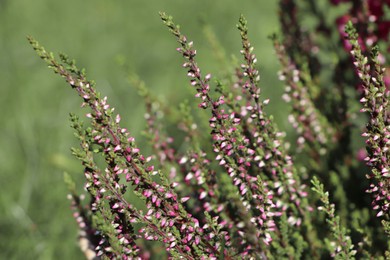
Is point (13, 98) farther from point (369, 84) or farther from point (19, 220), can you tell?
point (369, 84)

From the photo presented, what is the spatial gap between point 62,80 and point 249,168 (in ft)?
9.81

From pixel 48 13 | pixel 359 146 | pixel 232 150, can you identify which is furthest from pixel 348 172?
pixel 48 13

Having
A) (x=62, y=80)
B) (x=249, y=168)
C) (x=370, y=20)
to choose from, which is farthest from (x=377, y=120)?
(x=62, y=80)

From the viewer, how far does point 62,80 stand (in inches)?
196

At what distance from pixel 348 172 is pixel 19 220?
1.97m

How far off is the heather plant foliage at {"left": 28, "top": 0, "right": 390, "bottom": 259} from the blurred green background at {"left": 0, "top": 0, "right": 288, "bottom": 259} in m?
0.47

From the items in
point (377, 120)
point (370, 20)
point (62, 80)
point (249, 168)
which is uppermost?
point (62, 80)

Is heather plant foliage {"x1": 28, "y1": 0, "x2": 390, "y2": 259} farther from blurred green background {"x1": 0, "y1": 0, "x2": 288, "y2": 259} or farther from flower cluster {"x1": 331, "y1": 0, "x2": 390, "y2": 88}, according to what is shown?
blurred green background {"x1": 0, "y1": 0, "x2": 288, "y2": 259}

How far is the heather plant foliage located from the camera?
1665 mm

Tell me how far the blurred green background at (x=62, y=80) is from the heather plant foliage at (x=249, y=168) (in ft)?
1.55

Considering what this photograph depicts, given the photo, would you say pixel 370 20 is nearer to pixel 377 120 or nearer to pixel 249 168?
pixel 249 168

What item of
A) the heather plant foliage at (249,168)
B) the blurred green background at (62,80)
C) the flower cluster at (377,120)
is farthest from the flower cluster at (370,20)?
the flower cluster at (377,120)

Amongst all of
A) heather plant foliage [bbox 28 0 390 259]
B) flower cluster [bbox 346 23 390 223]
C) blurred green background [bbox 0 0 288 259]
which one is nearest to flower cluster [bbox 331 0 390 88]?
heather plant foliage [bbox 28 0 390 259]

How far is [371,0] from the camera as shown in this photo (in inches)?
110
